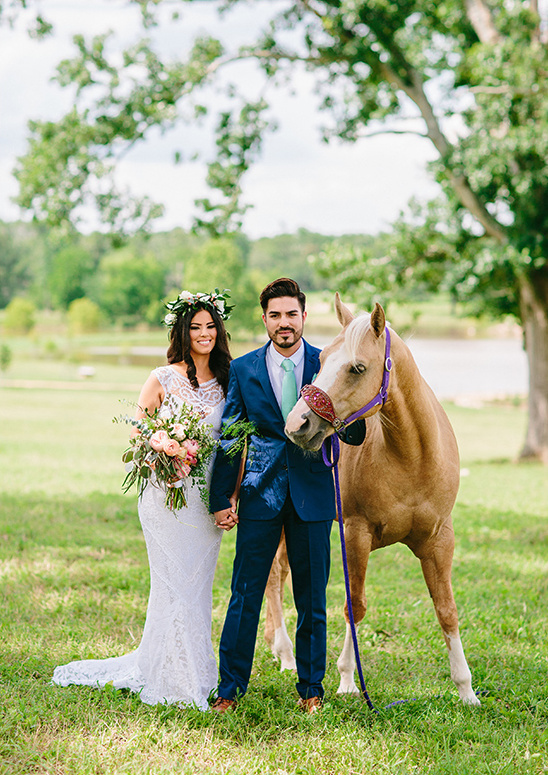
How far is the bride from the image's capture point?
149 inches

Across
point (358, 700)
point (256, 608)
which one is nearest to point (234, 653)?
point (256, 608)

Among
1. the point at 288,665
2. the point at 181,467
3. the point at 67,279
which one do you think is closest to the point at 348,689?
the point at 288,665

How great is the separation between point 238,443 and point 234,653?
1125mm

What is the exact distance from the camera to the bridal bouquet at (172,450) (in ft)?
11.6

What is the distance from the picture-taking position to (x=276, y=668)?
441 centimetres

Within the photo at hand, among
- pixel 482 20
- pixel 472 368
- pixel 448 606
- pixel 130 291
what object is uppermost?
pixel 482 20

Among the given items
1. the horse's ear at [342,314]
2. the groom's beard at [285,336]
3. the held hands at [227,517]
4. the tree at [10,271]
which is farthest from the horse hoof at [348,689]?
the tree at [10,271]

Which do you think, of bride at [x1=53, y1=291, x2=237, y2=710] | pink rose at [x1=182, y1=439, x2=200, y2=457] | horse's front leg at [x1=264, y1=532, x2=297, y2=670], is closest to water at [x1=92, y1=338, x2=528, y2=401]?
horse's front leg at [x1=264, y1=532, x2=297, y2=670]

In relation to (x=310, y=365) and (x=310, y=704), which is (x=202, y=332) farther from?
(x=310, y=704)

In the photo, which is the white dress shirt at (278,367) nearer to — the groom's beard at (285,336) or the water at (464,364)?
the groom's beard at (285,336)

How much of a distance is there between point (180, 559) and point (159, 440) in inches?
30.1

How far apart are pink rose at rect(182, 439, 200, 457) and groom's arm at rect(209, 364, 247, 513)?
15cm

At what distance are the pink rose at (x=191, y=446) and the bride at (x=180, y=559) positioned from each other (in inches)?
8.4

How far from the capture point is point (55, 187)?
11719 mm
